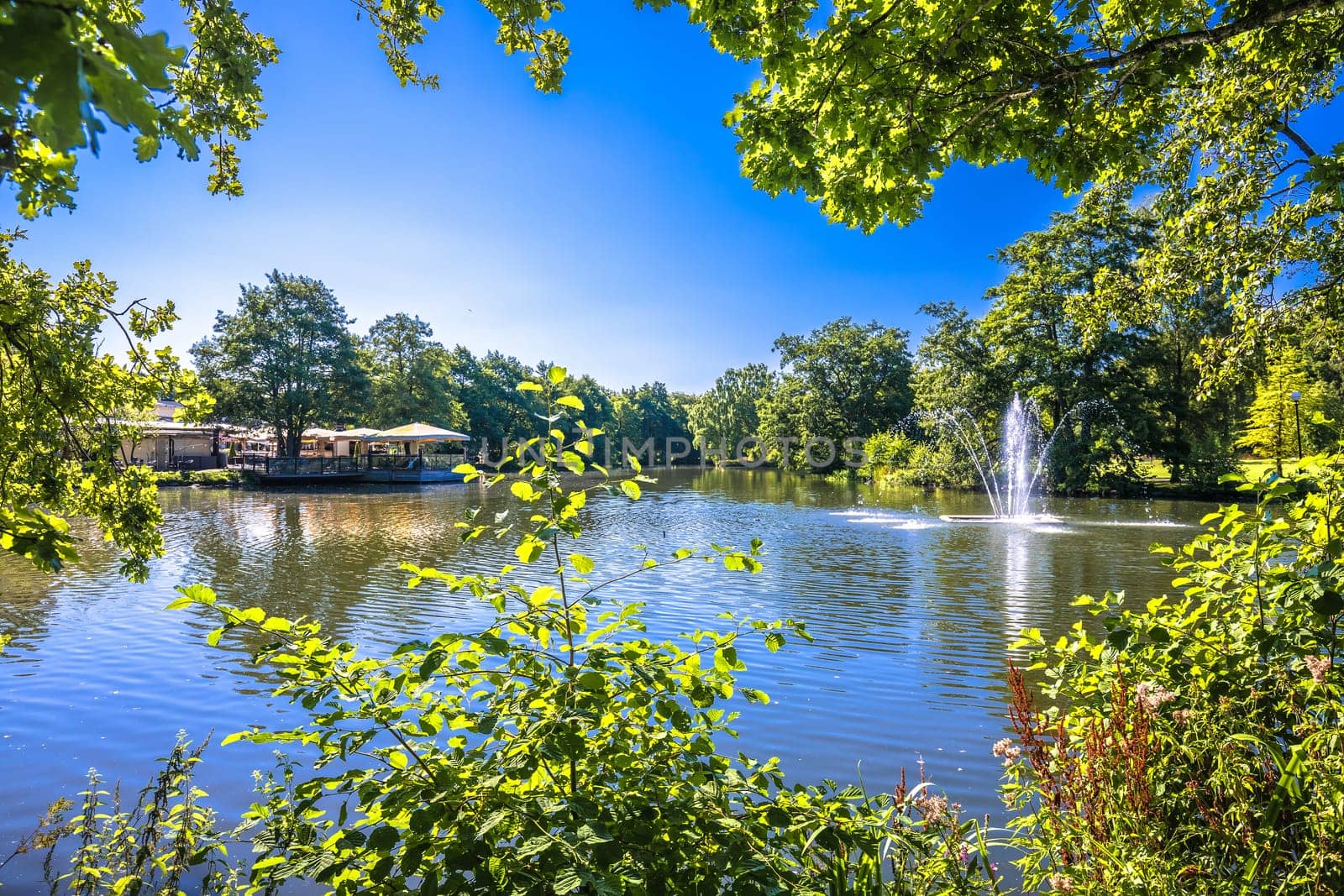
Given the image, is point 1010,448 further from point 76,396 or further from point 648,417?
point 648,417

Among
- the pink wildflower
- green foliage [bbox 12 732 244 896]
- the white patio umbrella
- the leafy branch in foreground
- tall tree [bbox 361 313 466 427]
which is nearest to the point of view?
the leafy branch in foreground

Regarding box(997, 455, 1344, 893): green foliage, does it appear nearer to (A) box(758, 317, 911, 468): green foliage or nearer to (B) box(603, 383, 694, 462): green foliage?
(A) box(758, 317, 911, 468): green foliage

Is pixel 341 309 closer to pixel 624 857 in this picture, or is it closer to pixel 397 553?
pixel 397 553

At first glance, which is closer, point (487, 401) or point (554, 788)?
point (554, 788)

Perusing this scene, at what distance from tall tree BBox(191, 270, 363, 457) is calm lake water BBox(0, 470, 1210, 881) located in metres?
18.6

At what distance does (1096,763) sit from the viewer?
2.30 m

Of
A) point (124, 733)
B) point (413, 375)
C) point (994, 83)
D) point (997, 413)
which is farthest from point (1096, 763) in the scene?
point (413, 375)

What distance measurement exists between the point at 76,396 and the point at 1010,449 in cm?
3480

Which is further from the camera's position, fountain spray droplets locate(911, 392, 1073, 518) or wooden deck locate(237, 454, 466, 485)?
wooden deck locate(237, 454, 466, 485)

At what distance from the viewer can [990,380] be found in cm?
3278

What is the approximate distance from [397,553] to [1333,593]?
47.3 feet

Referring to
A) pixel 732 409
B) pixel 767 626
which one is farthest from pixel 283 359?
pixel 732 409

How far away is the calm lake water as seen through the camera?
4.96m

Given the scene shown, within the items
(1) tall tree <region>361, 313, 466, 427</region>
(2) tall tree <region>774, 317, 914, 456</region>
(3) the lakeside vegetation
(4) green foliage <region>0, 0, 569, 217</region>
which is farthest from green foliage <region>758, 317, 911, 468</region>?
(4) green foliage <region>0, 0, 569, 217</region>
